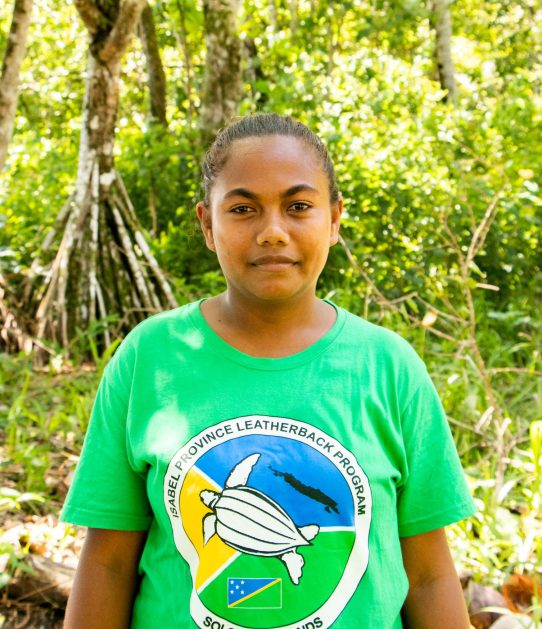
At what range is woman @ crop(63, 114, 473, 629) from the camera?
3.90 ft

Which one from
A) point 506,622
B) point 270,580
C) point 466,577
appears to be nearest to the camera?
point 270,580

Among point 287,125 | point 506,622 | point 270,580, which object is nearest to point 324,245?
point 287,125

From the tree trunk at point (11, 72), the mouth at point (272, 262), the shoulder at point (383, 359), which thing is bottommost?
the shoulder at point (383, 359)

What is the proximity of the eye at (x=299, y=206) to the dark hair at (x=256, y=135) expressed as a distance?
12cm

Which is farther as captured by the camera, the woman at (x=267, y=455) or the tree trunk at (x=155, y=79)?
the tree trunk at (x=155, y=79)

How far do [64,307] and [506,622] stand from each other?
3.55m

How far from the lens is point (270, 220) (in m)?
1.28

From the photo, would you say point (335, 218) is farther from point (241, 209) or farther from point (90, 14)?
point (90, 14)

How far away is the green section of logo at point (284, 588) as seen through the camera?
1168 mm

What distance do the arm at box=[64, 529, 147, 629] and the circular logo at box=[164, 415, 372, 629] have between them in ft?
0.54

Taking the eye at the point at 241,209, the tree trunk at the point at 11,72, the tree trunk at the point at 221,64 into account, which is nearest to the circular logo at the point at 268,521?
the eye at the point at 241,209

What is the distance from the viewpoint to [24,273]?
17.1ft

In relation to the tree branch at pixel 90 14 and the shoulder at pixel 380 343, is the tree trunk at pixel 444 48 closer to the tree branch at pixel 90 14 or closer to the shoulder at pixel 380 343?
the tree branch at pixel 90 14

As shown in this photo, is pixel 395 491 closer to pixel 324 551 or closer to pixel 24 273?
pixel 324 551
